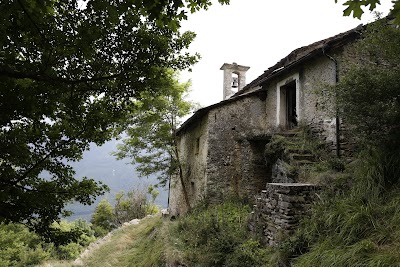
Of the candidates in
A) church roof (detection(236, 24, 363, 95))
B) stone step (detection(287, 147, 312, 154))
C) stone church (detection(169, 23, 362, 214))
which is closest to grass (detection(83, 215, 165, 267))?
stone church (detection(169, 23, 362, 214))

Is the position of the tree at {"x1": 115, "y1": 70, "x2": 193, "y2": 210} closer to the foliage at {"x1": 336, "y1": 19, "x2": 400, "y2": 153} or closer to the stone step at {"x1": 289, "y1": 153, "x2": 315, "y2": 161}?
the stone step at {"x1": 289, "y1": 153, "x2": 315, "y2": 161}

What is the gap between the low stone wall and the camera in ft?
18.1

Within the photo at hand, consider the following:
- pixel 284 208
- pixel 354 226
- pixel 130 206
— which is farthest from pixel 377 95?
pixel 130 206


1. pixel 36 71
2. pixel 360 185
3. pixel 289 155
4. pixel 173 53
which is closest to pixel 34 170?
pixel 36 71

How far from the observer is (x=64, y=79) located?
3.23 metres

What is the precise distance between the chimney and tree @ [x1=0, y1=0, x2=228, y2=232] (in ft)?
40.7

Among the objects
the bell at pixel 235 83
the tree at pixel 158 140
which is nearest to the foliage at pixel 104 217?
the tree at pixel 158 140

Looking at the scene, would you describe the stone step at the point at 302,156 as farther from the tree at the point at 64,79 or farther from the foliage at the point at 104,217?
the foliage at the point at 104,217

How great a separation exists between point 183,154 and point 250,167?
14.4 feet

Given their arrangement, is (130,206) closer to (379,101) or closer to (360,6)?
(379,101)

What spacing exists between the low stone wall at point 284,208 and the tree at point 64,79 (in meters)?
3.36

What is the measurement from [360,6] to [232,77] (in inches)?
583

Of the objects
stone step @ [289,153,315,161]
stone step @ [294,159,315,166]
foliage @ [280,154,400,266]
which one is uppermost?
stone step @ [289,153,315,161]

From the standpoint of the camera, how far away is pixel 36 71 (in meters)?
3.24
